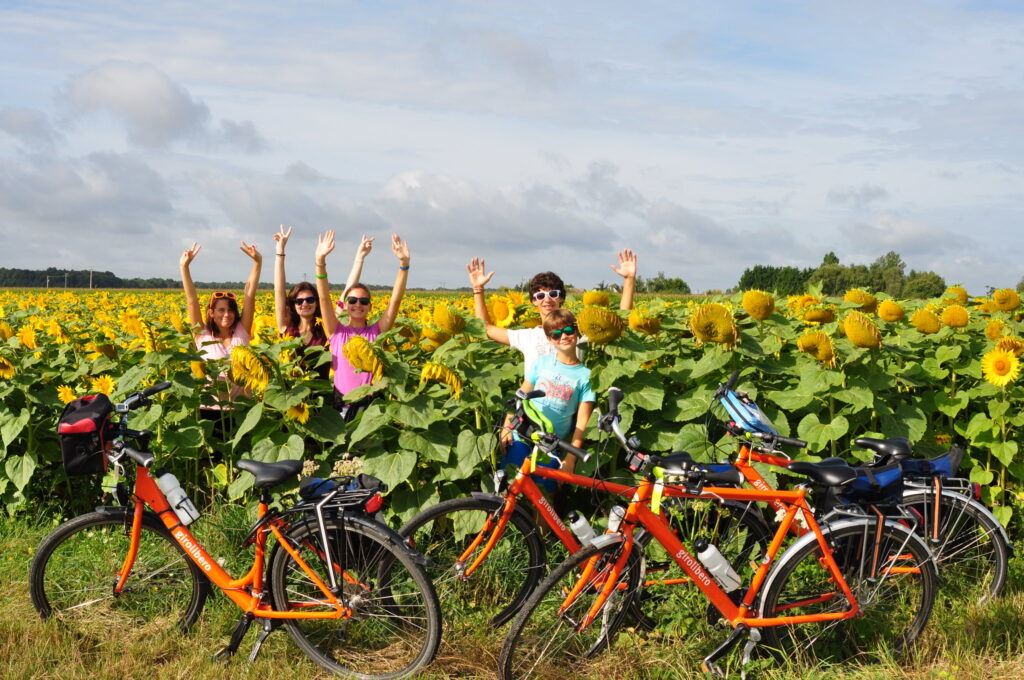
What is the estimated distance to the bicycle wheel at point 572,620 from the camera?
3.66m

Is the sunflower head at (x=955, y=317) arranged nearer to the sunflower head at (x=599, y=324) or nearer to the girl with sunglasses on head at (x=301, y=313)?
the sunflower head at (x=599, y=324)

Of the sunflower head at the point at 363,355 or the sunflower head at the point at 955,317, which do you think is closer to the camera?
the sunflower head at the point at 363,355

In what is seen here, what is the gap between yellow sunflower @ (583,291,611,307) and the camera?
17.6ft

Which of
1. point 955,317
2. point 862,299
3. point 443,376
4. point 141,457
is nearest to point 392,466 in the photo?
point 443,376

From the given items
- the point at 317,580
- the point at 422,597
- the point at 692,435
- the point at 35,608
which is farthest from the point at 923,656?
the point at 35,608

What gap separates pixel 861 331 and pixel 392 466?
8.28 feet

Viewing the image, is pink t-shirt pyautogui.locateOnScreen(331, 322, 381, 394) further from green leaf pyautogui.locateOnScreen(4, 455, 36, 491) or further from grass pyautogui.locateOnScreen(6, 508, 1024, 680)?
green leaf pyautogui.locateOnScreen(4, 455, 36, 491)

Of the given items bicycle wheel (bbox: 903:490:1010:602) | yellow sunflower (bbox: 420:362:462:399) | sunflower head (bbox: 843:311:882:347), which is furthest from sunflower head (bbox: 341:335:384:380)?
bicycle wheel (bbox: 903:490:1010:602)

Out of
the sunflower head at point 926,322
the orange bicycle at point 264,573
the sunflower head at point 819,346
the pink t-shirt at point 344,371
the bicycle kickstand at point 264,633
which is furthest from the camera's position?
the sunflower head at point 926,322

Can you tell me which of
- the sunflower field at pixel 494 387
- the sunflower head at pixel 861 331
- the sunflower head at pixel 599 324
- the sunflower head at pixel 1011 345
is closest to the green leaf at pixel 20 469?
the sunflower field at pixel 494 387

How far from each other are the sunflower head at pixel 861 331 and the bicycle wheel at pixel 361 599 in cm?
259

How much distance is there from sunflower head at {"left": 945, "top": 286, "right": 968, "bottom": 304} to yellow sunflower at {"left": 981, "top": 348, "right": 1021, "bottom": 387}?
3.19ft

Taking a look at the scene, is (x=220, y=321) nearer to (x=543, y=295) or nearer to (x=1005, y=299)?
(x=543, y=295)

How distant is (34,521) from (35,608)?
162cm
